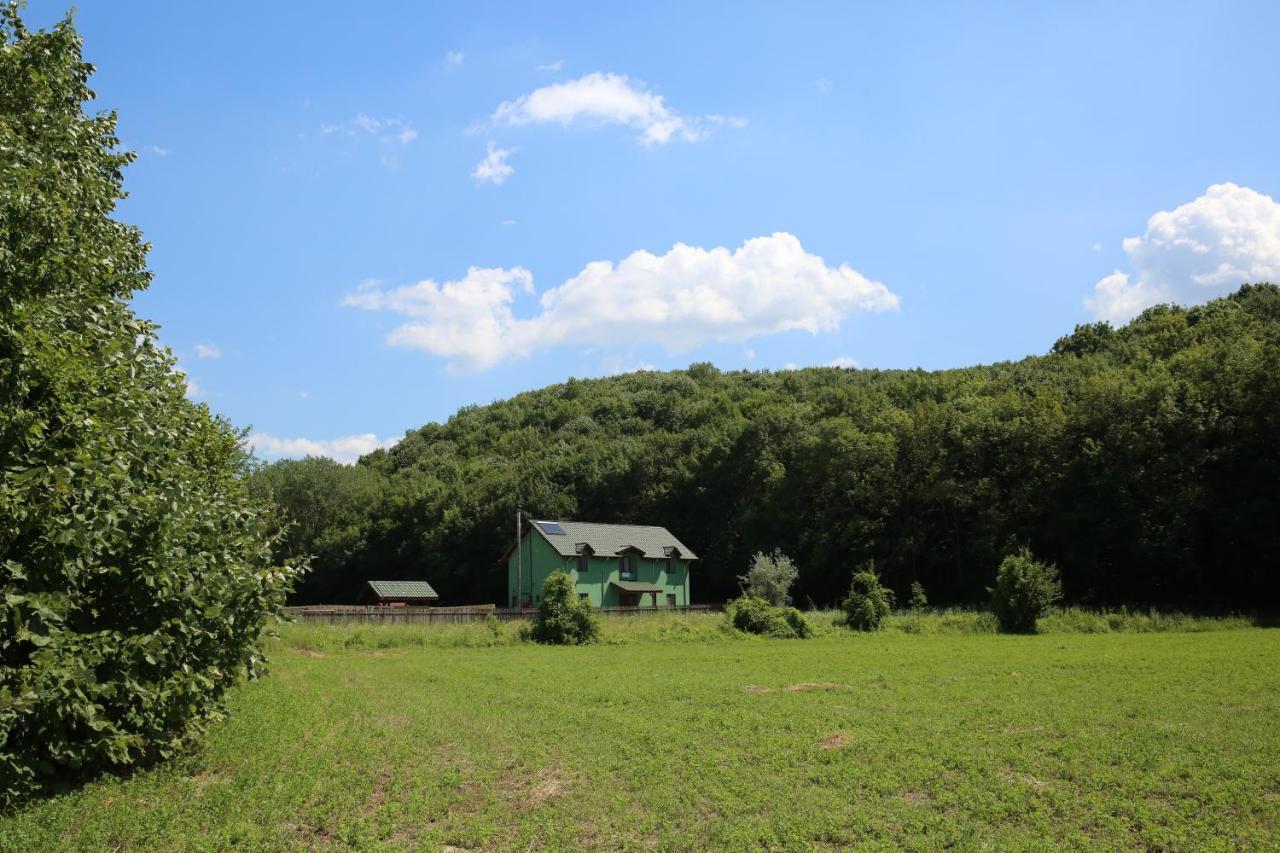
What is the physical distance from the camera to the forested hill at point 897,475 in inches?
1740

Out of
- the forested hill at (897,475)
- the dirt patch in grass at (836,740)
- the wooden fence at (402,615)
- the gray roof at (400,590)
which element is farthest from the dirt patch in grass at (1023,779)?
the gray roof at (400,590)

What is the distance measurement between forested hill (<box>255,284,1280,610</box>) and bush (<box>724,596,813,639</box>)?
68.1 feet

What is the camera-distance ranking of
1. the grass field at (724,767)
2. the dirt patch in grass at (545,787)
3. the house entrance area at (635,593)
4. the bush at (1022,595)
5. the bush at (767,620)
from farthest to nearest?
the house entrance area at (635,593)
the bush at (767,620)
the bush at (1022,595)
the dirt patch in grass at (545,787)
the grass field at (724,767)

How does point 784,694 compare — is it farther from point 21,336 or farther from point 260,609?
point 21,336

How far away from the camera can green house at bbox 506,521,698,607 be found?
2234 inches

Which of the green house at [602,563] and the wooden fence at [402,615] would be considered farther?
the green house at [602,563]

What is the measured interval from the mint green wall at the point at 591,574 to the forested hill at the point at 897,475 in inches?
402

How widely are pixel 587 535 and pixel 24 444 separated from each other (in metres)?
50.7

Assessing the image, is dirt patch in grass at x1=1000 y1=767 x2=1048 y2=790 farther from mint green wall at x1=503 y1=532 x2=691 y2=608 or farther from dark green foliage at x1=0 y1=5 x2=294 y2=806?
mint green wall at x1=503 y1=532 x2=691 y2=608

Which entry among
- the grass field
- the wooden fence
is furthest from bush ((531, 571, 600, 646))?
the grass field

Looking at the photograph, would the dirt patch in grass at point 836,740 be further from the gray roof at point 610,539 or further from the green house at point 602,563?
the gray roof at point 610,539

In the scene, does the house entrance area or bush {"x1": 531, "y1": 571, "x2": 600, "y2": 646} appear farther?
the house entrance area

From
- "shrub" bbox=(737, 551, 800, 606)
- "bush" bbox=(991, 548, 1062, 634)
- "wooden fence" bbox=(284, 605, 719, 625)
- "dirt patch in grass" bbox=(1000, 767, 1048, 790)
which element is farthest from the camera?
"shrub" bbox=(737, 551, 800, 606)

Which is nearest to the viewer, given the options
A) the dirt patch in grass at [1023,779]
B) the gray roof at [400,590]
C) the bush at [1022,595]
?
the dirt patch in grass at [1023,779]
